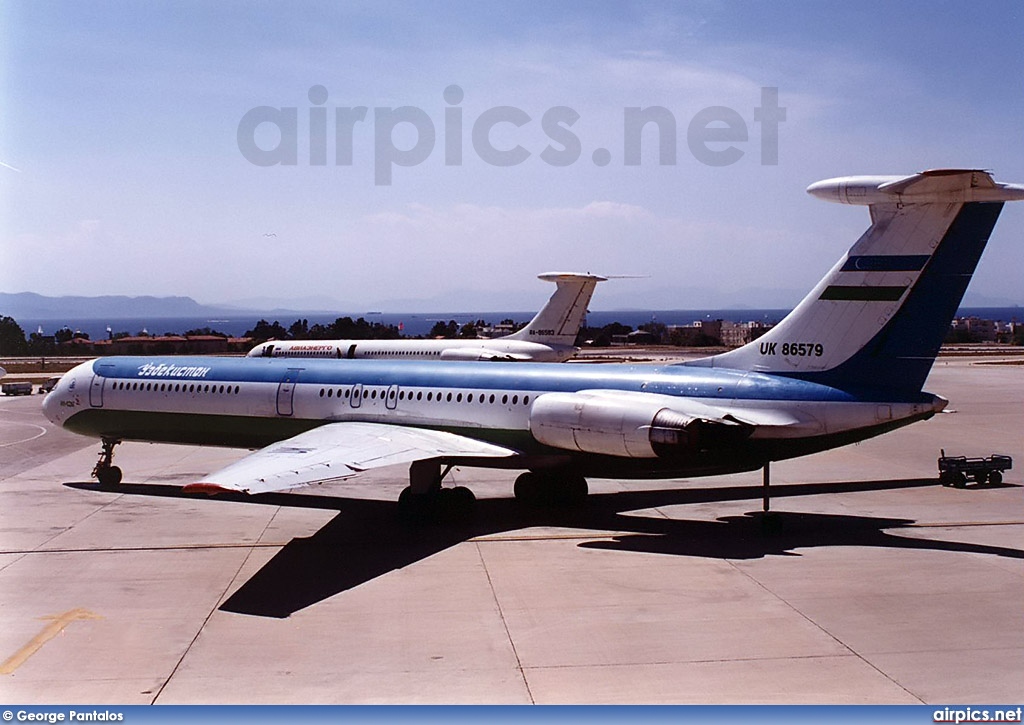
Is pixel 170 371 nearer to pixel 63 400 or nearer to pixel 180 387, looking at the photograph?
pixel 180 387

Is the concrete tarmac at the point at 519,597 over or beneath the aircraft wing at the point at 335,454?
beneath

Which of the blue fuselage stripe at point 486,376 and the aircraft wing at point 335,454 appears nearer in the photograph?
the aircraft wing at point 335,454

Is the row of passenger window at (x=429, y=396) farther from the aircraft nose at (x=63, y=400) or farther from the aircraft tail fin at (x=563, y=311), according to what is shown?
the aircraft tail fin at (x=563, y=311)

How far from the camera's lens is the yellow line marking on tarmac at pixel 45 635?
35.9 ft

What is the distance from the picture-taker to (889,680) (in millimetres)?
10266

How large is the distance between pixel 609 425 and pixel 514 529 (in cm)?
298

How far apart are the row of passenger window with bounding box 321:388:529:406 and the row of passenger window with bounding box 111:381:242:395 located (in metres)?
2.63

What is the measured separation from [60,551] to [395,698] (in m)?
9.42

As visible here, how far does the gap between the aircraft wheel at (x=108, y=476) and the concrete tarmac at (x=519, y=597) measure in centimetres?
69

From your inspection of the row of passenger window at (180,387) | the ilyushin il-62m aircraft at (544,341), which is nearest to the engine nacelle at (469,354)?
the ilyushin il-62m aircraft at (544,341)

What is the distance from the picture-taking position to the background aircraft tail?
16.1 metres

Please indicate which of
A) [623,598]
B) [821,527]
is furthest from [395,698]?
[821,527]

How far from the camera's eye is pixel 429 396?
2070cm

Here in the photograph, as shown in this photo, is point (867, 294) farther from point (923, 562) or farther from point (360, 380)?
point (360, 380)
